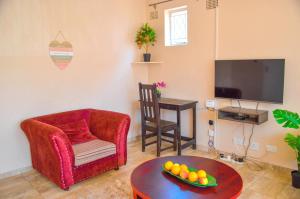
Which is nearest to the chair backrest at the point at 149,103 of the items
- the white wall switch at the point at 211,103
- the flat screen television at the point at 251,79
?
the white wall switch at the point at 211,103

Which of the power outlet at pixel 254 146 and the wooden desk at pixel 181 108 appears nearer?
the power outlet at pixel 254 146

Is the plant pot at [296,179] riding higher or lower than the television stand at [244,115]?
lower

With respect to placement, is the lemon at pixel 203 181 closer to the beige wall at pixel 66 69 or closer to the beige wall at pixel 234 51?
the beige wall at pixel 234 51

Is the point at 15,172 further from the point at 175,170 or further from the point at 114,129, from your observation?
the point at 175,170

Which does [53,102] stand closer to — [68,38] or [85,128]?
[85,128]

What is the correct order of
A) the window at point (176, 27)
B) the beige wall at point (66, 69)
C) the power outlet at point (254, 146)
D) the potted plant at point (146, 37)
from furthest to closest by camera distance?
the potted plant at point (146, 37)
the window at point (176, 27)
the power outlet at point (254, 146)
the beige wall at point (66, 69)

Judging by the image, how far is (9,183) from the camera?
2979 mm

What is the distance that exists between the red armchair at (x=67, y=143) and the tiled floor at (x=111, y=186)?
102 millimetres

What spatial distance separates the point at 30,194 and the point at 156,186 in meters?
1.62

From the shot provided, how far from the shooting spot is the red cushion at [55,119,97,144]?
3236 mm

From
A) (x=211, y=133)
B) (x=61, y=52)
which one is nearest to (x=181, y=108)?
(x=211, y=133)

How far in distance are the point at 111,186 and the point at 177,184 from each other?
1.14 m

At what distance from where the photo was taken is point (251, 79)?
3.19 meters

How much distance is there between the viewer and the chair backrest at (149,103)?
356 cm
